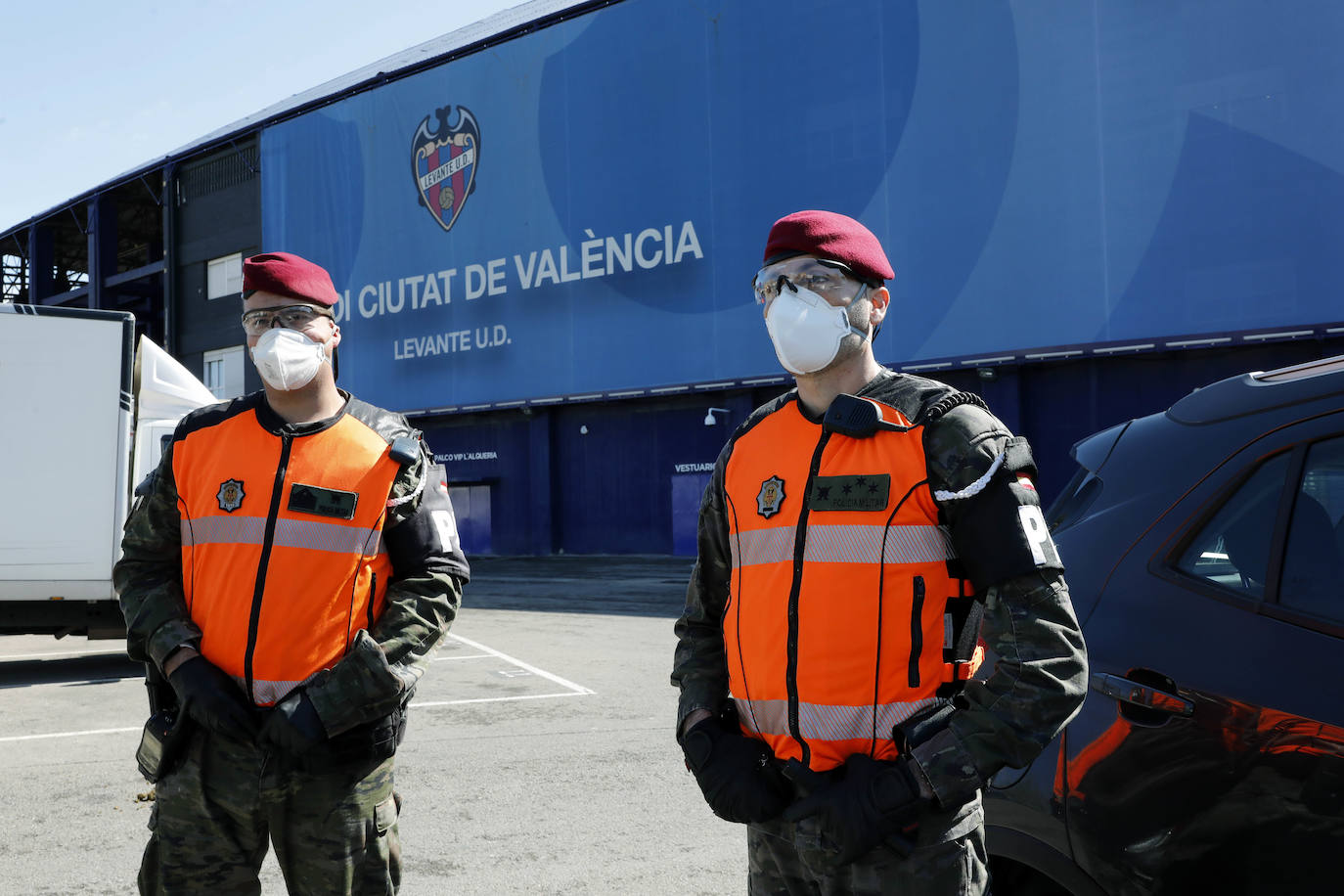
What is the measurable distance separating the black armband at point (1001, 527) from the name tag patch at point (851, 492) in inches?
4.0

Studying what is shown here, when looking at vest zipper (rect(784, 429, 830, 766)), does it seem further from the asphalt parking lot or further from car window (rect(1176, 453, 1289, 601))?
the asphalt parking lot

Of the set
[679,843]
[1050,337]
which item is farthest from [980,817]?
[1050,337]

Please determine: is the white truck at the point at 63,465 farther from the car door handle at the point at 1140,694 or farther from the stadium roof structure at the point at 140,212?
the stadium roof structure at the point at 140,212

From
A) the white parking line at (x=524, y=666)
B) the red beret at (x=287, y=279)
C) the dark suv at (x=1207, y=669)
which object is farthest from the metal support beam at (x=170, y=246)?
the dark suv at (x=1207, y=669)

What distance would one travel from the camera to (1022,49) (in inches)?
882

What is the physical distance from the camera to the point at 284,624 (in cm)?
276

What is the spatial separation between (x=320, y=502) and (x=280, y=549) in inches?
5.8

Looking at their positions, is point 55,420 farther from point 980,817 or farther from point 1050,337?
point 1050,337

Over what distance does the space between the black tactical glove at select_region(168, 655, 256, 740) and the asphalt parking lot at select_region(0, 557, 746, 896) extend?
2.07 m

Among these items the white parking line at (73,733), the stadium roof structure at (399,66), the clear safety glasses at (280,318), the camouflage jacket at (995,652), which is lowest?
the white parking line at (73,733)

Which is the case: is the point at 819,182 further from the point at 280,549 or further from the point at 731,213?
the point at 280,549

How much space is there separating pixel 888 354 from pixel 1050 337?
3440 millimetres

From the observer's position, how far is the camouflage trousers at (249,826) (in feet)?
8.88

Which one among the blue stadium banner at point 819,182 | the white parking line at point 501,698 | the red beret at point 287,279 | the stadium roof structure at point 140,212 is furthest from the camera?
the stadium roof structure at point 140,212
